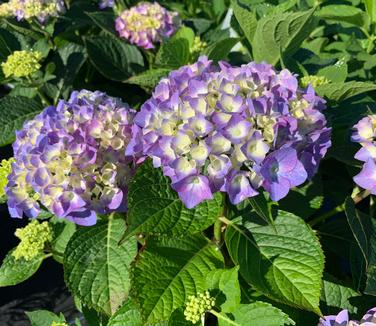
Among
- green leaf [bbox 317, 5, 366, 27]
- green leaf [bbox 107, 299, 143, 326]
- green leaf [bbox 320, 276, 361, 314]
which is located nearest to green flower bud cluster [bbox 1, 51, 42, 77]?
green leaf [bbox 107, 299, 143, 326]

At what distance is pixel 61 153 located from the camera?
1.09 m

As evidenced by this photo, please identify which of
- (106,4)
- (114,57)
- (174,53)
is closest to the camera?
(174,53)

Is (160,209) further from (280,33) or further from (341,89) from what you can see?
(280,33)

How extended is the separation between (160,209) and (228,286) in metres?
0.21

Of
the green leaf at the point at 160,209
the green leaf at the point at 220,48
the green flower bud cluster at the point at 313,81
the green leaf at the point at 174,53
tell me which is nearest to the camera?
the green leaf at the point at 160,209

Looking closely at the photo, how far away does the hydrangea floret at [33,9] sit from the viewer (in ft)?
6.27

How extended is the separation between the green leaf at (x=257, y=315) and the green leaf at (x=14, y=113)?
1024 millimetres

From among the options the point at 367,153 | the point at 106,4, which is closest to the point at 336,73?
the point at 367,153

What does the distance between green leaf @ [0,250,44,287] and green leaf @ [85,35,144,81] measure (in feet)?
2.42

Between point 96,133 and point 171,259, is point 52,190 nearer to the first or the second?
point 96,133

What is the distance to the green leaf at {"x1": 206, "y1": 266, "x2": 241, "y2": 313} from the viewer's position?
107cm

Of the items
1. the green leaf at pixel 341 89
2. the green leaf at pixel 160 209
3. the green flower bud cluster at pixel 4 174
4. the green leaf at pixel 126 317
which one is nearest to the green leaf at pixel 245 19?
the green leaf at pixel 341 89

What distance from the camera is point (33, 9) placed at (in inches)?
75.4

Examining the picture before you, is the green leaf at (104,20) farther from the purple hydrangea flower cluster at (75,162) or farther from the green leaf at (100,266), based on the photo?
the green leaf at (100,266)
